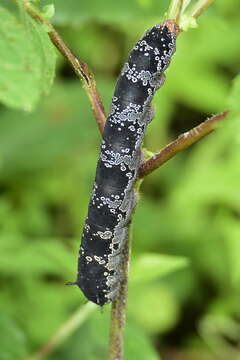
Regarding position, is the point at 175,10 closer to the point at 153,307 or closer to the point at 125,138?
the point at 125,138

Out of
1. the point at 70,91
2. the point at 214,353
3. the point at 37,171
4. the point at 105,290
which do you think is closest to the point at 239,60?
the point at 70,91

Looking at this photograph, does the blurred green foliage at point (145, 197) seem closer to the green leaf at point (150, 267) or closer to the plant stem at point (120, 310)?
the green leaf at point (150, 267)

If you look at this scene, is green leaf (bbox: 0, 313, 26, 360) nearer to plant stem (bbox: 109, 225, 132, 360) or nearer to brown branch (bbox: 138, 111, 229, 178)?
plant stem (bbox: 109, 225, 132, 360)

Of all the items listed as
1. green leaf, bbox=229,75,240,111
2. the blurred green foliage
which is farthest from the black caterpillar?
the blurred green foliage

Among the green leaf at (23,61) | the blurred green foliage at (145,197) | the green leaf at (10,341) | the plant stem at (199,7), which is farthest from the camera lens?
the blurred green foliage at (145,197)

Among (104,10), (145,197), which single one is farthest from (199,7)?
(145,197)

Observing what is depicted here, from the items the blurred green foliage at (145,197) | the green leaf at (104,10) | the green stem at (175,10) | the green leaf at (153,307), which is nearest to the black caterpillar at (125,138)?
the green stem at (175,10)
